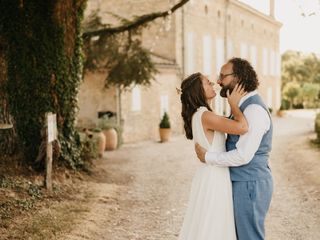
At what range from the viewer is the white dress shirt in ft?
11.5

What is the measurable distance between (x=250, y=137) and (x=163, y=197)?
5.15 meters

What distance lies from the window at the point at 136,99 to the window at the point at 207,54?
6.91 metres

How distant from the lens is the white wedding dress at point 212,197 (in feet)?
12.4

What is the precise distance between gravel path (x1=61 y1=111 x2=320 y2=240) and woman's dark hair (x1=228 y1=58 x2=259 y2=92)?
9.79 ft

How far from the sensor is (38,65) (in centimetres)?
895

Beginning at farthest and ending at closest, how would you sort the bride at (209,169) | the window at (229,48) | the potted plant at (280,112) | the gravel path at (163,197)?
the potted plant at (280,112) → the window at (229,48) → the gravel path at (163,197) → the bride at (209,169)

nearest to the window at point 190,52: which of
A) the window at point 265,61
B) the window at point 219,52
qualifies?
the window at point 219,52

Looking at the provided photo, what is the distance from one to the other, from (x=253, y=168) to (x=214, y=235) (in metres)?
0.65

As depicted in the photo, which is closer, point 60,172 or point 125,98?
point 60,172

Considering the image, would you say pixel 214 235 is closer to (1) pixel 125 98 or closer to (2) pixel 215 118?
(2) pixel 215 118

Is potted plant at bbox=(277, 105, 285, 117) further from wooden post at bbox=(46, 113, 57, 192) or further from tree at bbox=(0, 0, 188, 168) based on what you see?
wooden post at bbox=(46, 113, 57, 192)

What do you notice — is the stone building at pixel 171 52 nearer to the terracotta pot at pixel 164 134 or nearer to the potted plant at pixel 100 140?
the terracotta pot at pixel 164 134

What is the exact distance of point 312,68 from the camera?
47875 millimetres

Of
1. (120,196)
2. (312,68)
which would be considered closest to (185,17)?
(120,196)
